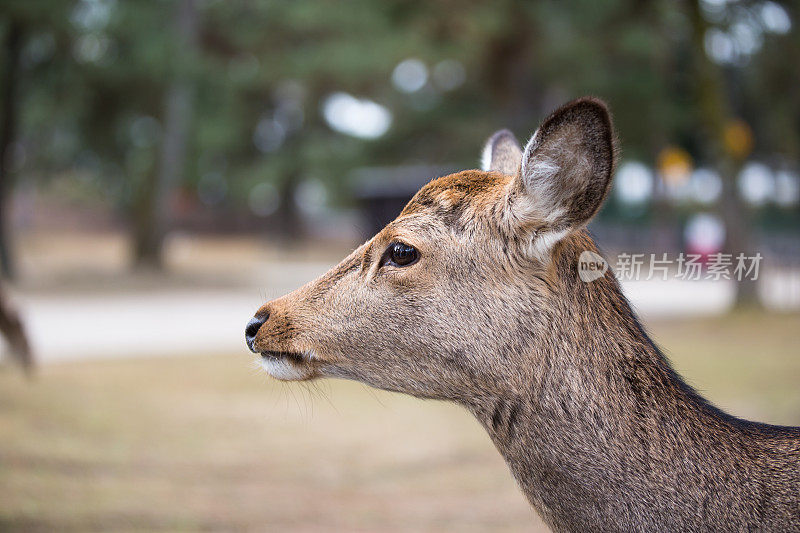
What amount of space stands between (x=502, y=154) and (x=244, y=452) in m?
3.84

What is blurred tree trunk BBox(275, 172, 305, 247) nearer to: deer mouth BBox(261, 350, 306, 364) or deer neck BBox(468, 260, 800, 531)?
deer mouth BBox(261, 350, 306, 364)

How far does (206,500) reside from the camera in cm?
461

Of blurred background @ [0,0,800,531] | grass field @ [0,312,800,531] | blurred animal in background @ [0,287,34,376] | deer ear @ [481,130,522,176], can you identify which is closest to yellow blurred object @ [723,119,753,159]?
blurred background @ [0,0,800,531]

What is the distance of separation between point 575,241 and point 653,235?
85.4 feet

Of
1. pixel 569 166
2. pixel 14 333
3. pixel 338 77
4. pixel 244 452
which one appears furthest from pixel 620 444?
pixel 338 77

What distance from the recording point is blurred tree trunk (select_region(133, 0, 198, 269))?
61.4 feet

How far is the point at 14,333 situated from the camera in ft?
18.8

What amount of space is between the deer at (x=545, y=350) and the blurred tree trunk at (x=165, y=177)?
1744 cm

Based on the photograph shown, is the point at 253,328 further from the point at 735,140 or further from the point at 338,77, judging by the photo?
the point at 338,77

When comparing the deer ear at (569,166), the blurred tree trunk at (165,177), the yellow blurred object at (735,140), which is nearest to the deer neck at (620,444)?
the deer ear at (569,166)

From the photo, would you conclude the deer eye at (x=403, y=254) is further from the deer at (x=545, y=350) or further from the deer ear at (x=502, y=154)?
the deer ear at (x=502, y=154)

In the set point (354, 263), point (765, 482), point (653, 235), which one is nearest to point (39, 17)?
point (354, 263)

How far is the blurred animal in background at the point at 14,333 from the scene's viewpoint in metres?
5.61

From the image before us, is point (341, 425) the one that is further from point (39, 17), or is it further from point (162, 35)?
point (162, 35)
